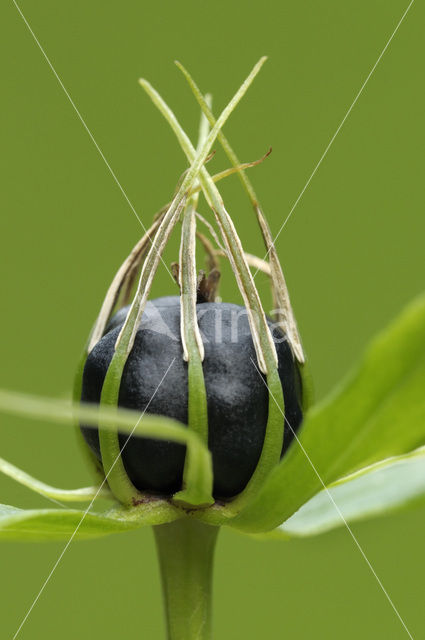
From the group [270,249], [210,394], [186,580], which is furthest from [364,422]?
[186,580]

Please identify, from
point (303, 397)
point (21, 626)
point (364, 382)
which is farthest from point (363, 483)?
point (21, 626)

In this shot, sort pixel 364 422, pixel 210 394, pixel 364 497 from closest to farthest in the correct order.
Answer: pixel 364 422
pixel 210 394
pixel 364 497

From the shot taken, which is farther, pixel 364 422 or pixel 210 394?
pixel 210 394

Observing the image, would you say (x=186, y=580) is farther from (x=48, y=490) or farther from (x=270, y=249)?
(x=270, y=249)

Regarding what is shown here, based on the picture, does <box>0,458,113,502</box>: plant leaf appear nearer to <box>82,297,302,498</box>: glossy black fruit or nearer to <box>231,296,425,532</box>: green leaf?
<box>82,297,302,498</box>: glossy black fruit

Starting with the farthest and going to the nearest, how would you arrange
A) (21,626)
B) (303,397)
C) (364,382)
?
(303,397) < (21,626) < (364,382)

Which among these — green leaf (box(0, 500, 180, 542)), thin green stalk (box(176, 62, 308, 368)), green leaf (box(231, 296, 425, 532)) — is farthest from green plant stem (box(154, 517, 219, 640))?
thin green stalk (box(176, 62, 308, 368))

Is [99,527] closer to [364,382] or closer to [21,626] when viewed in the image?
[21,626]
